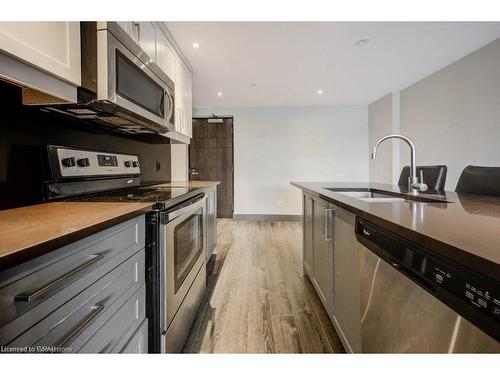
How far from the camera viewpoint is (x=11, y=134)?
1048 millimetres

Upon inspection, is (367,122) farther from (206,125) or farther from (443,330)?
(443,330)

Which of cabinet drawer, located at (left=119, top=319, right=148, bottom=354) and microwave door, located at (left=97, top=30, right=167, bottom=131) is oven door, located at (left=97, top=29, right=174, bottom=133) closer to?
microwave door, located at (left=97, top=30, right=167, bottom=131)

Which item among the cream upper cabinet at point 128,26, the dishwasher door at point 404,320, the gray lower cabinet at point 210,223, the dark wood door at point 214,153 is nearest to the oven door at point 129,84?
the cream upper cabinet at point 128,26

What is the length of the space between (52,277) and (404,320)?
3.19 feet

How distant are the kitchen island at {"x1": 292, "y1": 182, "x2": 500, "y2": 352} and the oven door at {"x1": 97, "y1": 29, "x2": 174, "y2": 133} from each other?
1205mm

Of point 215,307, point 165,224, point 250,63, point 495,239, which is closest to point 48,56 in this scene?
point 165,224

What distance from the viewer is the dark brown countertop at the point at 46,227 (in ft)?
1.63

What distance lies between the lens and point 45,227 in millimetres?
668

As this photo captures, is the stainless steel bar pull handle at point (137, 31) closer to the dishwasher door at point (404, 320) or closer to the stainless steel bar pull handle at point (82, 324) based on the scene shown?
the stainless steel bar pull handle at point (82, 324)

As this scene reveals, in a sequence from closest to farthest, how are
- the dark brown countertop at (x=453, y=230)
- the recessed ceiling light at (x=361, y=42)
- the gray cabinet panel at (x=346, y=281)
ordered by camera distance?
the dark brown countertop at (x=453, y=230), the gray cabinet panel at (x=346, y=281), the recessed ceiling light at (x=361, y=42)

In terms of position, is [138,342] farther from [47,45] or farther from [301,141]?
[301,141]

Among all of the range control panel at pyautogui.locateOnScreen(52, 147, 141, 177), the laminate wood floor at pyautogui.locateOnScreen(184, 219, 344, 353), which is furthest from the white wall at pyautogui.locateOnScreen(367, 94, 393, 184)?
the range control panel at pyautogui.locateOnScreen(52, 147, 141, 177)

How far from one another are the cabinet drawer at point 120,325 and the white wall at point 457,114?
363 centimetres

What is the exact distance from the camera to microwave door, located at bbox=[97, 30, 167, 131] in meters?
1.13
